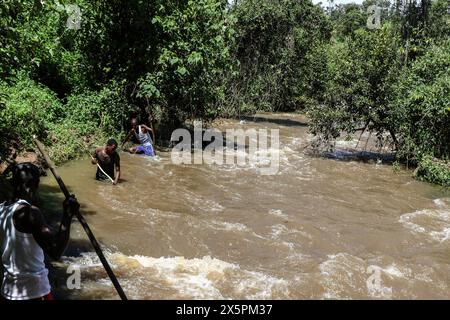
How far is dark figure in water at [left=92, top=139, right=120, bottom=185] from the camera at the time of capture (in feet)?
32.3

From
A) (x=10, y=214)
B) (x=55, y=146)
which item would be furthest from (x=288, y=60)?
(x=10, y=214)

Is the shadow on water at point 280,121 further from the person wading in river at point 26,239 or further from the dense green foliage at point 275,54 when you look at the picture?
the person wading in river at point 26,239

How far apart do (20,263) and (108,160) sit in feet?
22.1

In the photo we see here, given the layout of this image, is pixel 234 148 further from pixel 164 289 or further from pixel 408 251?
pixel 164 289

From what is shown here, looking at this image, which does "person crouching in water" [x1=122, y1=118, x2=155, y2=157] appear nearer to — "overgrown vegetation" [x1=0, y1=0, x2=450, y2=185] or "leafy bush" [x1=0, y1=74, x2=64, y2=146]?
"overgrown vegetation" [x1=0, y1=0, x2=450, y2=185]

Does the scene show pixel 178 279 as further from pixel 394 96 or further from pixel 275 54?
pixel 275 54

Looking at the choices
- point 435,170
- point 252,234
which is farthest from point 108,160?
point 435,170

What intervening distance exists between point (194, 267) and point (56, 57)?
9392 mm

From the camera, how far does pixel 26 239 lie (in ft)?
10.7

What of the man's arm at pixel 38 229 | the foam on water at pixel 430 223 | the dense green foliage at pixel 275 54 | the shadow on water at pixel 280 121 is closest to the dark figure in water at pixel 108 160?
the foam on water at pixel 430 223

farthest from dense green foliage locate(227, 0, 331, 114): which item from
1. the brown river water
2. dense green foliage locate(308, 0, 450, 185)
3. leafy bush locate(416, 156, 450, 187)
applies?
the brown river water

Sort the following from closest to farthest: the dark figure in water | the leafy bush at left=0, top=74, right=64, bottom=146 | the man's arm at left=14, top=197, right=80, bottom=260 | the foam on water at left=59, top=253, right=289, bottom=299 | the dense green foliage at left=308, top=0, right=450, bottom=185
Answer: the man's arm at left=14, top=197, right=80, bottom=260 → the foam on water at left=59, top=253, right=289, bottom=299 → the leafy bush at left=0, top=74, right=64, bottom=146 → the dark figure in water → the dense green foliage at left=308, top=0, right=450, bottom=185

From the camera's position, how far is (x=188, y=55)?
13516mm

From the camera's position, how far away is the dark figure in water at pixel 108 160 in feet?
32.3
